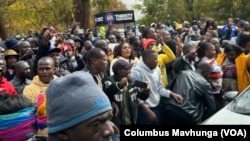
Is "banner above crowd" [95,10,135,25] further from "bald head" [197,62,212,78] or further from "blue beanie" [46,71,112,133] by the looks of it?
"blue beanie" [46,71,112,133]

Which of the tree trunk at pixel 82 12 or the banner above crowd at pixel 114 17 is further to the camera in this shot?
the banner above crowd at pixel 114 17

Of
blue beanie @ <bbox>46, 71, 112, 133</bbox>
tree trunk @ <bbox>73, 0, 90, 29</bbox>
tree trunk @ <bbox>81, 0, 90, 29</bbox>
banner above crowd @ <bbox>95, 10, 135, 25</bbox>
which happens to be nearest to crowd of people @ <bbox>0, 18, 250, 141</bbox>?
blue beanie @ <bbox>46, 71, 112, 133</bbox>

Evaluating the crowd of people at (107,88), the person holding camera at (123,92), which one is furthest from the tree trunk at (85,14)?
the person holding camera at (123,92)

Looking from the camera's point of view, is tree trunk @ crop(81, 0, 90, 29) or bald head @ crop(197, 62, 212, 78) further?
tree trunk @ crop(81, 0, 90, 29)

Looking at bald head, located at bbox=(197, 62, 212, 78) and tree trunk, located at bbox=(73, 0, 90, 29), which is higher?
tree trunk, located at bbox=(73, 0, 90, 29)

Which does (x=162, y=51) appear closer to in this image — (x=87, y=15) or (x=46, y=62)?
(x=46, y=62)

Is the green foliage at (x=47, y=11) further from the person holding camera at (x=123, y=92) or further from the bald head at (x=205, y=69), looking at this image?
the person holding camera at (x=123, y=92)

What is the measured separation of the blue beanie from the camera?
1619 millimetres

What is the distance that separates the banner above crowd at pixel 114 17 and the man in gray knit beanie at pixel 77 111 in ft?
59.7

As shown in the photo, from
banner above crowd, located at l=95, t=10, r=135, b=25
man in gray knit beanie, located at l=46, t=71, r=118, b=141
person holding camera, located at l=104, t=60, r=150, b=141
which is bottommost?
person holding camera, located at l=104, t=60, r=150, b=141

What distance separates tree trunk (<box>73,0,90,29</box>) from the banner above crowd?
0.54 meters

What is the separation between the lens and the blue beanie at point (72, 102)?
1.62 meters

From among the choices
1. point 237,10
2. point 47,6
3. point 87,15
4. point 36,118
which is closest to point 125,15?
point 87,15

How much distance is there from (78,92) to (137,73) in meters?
3.78
